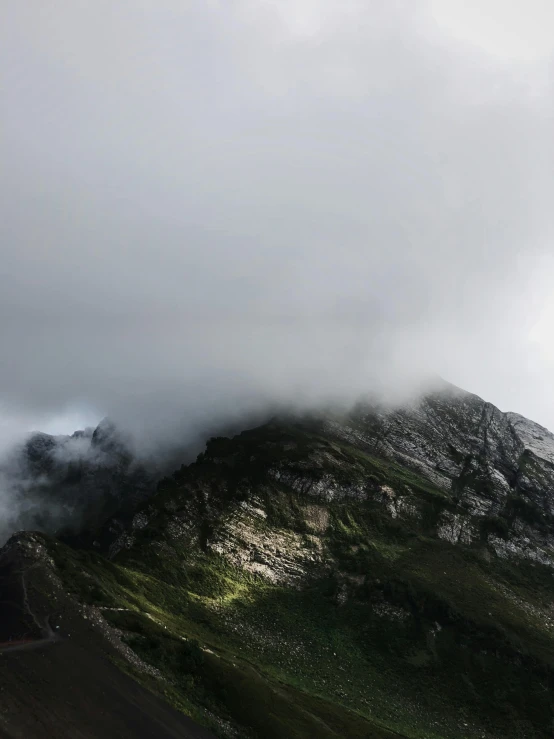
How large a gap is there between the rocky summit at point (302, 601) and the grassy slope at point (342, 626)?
0.40 m

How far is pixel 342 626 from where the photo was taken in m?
95.1

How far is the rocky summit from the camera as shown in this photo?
47.4 metres

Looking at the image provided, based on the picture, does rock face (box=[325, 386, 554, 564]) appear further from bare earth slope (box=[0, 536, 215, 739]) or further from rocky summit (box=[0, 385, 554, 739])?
bare earth slope (box=[0, 536, 215, 739])

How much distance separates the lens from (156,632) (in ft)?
189

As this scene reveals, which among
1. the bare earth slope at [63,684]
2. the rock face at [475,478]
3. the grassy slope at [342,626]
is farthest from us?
the rock face at [475,478]

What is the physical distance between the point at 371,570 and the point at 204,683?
65.6 meters

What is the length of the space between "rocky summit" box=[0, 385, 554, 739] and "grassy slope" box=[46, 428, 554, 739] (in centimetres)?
40

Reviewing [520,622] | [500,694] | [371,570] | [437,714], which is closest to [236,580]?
[371,570]

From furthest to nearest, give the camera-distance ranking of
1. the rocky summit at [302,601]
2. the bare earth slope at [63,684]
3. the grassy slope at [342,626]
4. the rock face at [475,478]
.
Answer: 1. the rock face at [475,478]
2. the grassy slope at [342,626]
3. the rocky summit at [302,601]
4. the bare earth slope at [63,684]

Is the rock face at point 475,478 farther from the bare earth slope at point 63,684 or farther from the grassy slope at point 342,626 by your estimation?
the bare earth slope at point 63,684

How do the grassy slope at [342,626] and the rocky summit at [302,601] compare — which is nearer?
the rocky summit at [302,601]

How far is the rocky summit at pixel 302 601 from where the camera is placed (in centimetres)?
4741

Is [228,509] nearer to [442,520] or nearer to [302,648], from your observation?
[302,648]

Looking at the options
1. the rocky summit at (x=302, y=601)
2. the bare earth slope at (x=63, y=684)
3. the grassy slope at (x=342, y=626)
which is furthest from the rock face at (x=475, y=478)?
the bare earth slope at (x=63, y=684)
